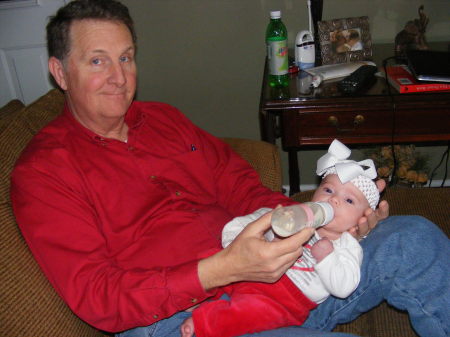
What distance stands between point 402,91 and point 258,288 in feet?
3.21

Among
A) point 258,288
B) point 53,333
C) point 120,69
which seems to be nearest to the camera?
point 53,333

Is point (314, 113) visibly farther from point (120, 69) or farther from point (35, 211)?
point (35, 211)

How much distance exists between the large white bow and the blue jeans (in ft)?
0.52

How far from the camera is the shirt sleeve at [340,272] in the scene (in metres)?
1.04

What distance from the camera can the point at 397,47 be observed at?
78.0 inches

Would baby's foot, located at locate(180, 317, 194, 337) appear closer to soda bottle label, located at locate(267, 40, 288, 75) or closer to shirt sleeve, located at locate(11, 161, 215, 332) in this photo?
shirt sleeve, located at locate(11, 161, 215, 332)

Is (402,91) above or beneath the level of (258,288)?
above

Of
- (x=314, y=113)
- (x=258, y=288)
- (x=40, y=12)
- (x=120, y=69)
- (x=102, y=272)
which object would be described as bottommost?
(x=258, y=288)

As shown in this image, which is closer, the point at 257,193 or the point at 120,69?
the point at 120,69

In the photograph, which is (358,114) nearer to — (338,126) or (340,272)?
(338,126)

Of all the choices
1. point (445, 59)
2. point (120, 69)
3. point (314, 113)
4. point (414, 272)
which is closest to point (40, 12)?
point (120, 69)

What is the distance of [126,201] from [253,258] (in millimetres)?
410

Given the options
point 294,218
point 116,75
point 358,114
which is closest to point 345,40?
point 358,114

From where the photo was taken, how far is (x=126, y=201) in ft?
3.96
